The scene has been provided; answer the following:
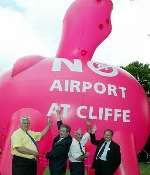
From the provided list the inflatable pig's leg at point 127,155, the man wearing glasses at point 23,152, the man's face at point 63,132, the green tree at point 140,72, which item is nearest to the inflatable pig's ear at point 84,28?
the inflatable pig's leg at point 127,155

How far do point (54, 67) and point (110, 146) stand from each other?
166 cm

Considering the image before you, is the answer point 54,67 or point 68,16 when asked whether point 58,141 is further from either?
point 68,16

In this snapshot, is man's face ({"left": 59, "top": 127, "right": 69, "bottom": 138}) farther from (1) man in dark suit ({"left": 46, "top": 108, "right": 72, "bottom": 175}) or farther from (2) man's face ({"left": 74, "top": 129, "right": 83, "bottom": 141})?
(2) man's face ({"left": 74, "top": 129, "right": 83, "bottom": 141})

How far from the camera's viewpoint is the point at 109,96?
8.80 meters

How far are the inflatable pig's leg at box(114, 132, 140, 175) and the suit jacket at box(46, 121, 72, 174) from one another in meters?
1.23

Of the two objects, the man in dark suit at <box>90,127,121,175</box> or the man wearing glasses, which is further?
the man in dark suit at <box>90,127,121,175</box>

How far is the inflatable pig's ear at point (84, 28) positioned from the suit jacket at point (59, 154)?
2435 mm

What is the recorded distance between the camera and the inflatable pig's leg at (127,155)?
8578 mm

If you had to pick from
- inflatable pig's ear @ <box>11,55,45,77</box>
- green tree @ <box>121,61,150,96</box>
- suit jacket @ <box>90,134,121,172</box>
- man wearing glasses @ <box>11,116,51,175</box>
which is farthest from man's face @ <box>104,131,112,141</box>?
green tree @ <box>121,61,150,96</box>

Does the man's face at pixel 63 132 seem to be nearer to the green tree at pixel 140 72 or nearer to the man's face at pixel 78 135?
the man's face at pixel 78 135

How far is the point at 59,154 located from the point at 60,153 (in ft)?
0.06

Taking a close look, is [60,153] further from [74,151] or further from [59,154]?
[74,151]

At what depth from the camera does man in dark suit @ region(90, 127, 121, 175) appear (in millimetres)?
8234

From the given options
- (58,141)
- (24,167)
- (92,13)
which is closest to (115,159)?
(58,141)
